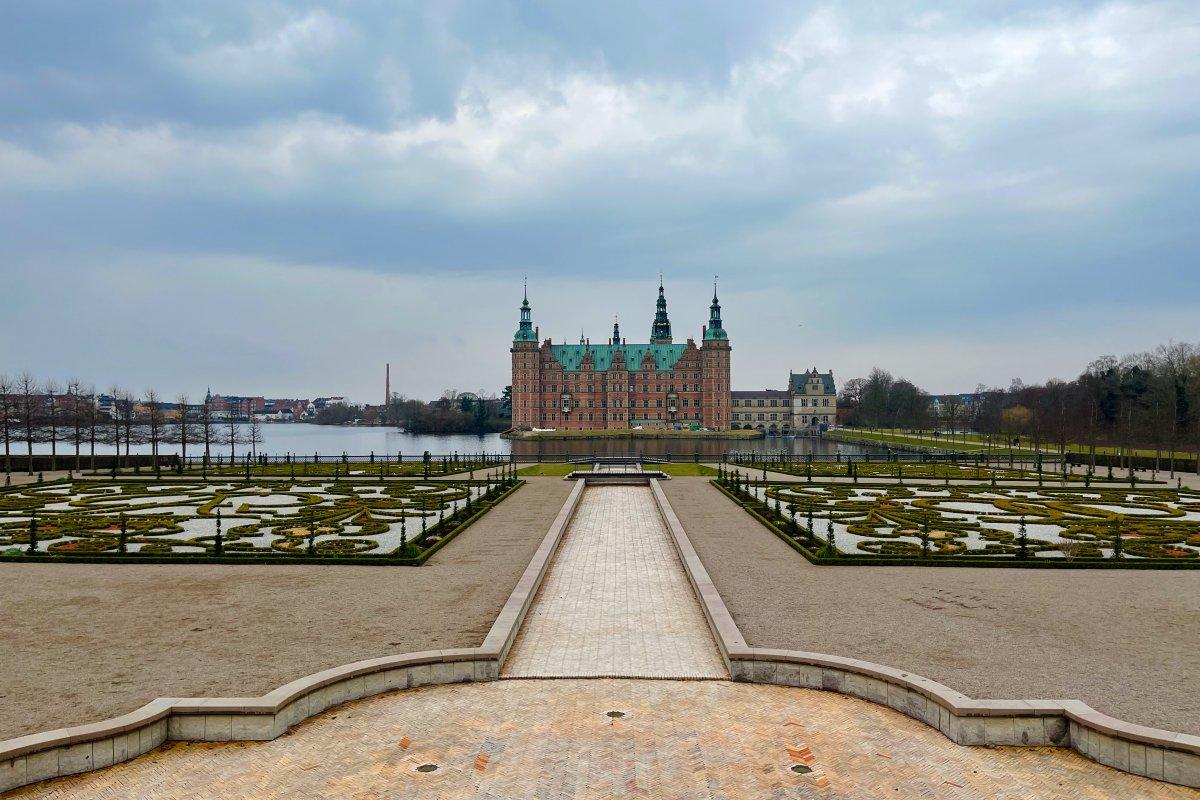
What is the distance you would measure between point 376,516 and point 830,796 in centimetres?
2309

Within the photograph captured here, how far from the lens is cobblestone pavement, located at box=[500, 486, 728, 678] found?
38.9ft

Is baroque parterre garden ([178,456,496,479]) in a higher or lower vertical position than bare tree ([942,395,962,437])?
lower

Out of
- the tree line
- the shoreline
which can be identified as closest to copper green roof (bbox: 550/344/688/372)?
the shoreline

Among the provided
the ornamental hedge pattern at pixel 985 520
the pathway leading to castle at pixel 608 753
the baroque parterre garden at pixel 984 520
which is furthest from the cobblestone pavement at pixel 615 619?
the ornamental hedge pattern at pixel 985 520

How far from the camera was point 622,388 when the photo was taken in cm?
14275

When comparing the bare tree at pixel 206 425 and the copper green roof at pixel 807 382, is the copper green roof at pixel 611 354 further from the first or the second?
the bare tree at pixel 206 425

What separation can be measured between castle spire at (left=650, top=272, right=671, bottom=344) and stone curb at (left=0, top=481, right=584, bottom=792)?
462ft

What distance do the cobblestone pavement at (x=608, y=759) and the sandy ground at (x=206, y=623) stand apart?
157cm

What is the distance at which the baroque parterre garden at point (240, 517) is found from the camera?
20.9 meters

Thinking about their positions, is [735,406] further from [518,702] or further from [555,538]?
[518,702]

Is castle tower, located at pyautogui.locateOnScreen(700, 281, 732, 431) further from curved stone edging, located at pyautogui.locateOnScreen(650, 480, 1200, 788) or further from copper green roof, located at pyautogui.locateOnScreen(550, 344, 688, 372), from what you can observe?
curved stone edging, located at pyautogui.locateOnScreen(650, 480, 1200, 788)

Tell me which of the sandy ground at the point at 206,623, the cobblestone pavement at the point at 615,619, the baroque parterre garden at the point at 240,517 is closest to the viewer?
the sandy ground at the point at 206,623

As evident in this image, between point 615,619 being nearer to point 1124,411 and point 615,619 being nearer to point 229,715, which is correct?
point 229,715

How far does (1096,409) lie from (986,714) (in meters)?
73.2
